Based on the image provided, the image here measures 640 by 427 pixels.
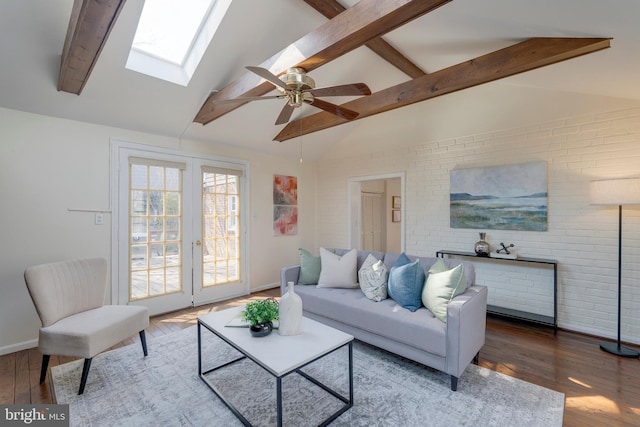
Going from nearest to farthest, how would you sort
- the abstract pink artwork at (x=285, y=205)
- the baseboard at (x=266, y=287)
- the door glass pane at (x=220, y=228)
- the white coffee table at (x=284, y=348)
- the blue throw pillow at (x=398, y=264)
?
the white coffee table at (x=284, y=348) → the blue throw pillow at (x=398, y=264) → the door glass pane at (x=220, y=228) → the baseboard at (x=266, y=287) → the abstract pink artwork at (x=285, y=205)

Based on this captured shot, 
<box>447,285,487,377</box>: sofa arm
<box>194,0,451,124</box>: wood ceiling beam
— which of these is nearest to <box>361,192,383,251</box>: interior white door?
<box>447,285,487,377</box>: sofa arm

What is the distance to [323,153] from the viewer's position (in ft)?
18.6

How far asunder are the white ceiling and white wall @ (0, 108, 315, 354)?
18 centimetres

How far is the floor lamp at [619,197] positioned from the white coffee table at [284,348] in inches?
105

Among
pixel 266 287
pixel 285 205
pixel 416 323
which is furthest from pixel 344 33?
pixel 266 287

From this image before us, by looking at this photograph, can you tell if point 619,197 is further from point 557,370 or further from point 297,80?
point 297,80

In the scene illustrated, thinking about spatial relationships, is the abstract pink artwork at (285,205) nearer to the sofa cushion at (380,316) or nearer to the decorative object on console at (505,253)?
the sofa cushion at (380,316)

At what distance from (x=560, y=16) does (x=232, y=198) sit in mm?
4134

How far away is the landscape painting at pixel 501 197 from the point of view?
3.40 m

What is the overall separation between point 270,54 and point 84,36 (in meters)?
1.64

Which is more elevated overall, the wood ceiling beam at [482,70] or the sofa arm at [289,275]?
the wood ceiling beam at [482,70]

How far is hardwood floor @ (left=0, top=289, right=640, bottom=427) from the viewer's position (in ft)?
6.35

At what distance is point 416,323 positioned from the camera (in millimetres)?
2250

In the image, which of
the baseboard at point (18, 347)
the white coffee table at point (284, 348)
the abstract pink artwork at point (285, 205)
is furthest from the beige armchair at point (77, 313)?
the abstract pink artwork at point (285, 205)
